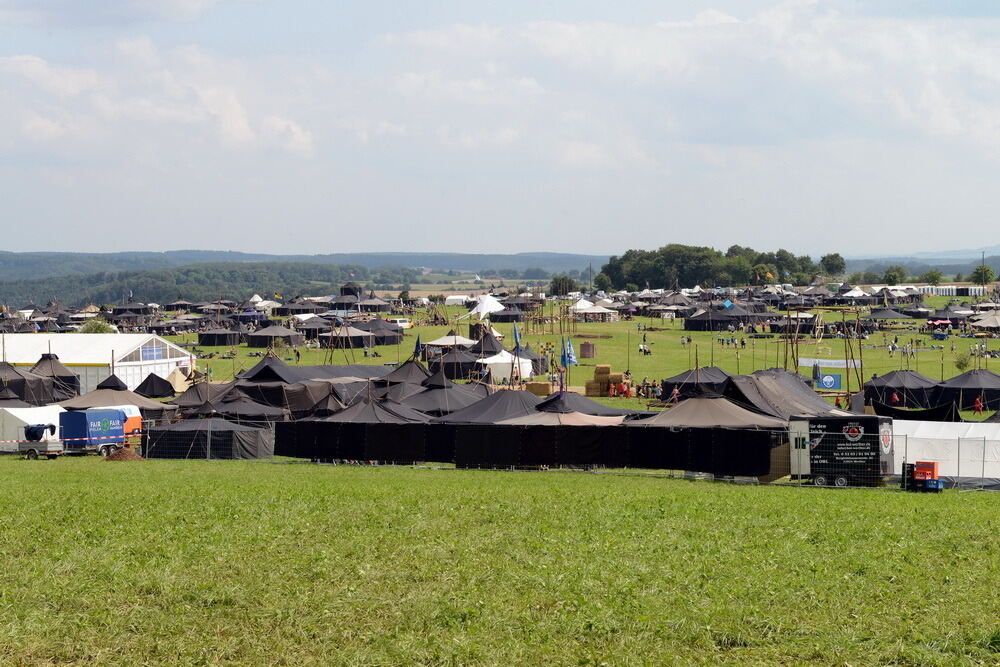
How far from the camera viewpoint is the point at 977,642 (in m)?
14.0

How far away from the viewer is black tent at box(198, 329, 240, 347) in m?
108

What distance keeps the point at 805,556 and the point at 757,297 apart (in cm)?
14677

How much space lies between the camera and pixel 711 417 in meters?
32.0

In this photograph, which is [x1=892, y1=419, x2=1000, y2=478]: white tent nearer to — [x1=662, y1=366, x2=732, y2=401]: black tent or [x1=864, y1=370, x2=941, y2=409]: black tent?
[x1=864, y1=370, x2=941, y2=409]: black tent

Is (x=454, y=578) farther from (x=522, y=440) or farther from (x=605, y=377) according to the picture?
(x=605, y=377)

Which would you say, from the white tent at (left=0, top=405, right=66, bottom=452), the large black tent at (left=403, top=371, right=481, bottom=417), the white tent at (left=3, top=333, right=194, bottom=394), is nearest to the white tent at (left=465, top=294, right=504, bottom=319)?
the white tent at (left=3, top=333, right=194, bottom=394)

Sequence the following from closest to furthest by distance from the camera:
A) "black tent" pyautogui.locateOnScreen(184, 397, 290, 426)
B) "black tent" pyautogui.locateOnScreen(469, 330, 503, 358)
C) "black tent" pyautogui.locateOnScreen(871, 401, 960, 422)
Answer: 1. "black tent" pyautogui.locateOnScreen(871, 401, 960, 422)
2. "black tent" pyautogui.locateOnScreen(184, 397, 290, 426)
3. "black tent" pyautogui.locateOnScreen(469, 330, 503, 358)

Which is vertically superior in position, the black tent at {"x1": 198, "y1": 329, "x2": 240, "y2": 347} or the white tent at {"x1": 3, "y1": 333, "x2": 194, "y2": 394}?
the white tent at {"x1": 3, "y1": 333, "x2": 194, "y2": 394}

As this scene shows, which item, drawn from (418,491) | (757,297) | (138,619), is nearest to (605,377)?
(418,491)

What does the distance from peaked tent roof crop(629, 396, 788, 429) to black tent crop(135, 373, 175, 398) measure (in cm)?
3685

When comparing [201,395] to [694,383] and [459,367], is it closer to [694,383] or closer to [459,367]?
[459,367]

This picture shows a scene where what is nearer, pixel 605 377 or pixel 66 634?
pixel 66 634

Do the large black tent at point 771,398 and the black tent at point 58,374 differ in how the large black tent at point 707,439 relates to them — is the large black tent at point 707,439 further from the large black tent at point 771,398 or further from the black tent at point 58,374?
the black tent at point 58,374

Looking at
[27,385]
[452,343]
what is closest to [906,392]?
[452,343]
